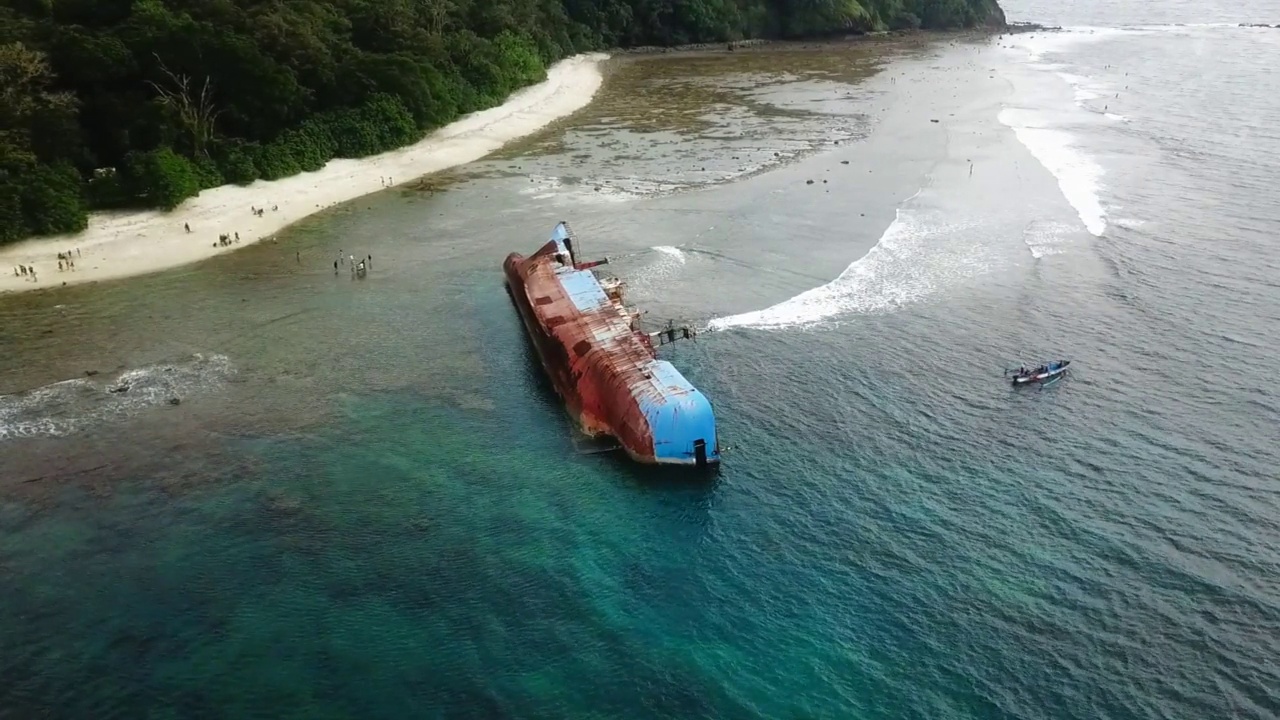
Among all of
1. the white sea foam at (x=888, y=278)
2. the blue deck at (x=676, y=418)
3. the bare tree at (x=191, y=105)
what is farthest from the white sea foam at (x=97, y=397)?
the bare tree at (x=191, y=105)

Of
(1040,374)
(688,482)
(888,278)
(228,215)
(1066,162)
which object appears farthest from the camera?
(1066,162)

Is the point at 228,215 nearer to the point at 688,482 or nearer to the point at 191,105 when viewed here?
the point at 191,105

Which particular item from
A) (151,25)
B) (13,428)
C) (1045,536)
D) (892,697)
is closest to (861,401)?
(1045,536)

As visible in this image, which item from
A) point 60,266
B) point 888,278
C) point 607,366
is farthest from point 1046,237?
point 60,266

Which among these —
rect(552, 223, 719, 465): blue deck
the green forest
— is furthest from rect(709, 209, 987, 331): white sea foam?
the green forest

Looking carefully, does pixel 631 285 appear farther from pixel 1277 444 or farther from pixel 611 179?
pixel 1277 444
